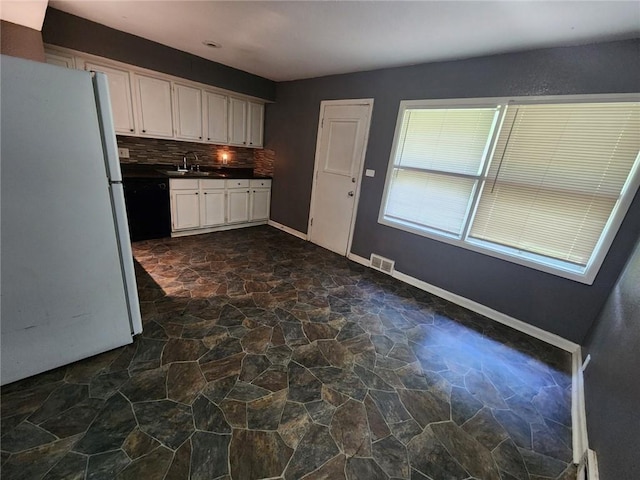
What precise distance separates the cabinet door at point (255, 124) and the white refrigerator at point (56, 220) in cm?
342

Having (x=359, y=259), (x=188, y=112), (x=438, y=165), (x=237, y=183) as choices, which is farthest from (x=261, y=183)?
(x=438, y=165)

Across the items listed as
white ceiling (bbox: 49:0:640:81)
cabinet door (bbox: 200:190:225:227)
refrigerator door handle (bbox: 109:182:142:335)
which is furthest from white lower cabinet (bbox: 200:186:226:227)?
refrigerator door handle (bbox: 109:182:142:335)

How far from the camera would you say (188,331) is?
213cm

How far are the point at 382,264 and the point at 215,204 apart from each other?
282 cm

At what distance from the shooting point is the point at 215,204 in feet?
14.1

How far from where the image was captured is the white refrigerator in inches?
51.3

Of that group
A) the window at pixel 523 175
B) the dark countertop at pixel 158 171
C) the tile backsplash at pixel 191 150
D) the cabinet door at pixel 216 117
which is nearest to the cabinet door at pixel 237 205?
the dark countertop at pixel 158 171

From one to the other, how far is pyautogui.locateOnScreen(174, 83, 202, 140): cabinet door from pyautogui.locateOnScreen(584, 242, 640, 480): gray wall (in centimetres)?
500

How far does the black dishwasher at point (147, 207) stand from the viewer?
11.4ft

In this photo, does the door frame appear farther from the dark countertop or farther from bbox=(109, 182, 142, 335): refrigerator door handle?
Result: bbox=(109, 182, 142, 335): refrigerator door handle

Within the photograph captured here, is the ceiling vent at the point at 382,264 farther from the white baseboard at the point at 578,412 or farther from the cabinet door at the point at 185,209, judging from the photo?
the cabinet door at the point at 185,209

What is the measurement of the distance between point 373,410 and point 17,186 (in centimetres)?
235

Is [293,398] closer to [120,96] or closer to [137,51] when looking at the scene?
[120,96]

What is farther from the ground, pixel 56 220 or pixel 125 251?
pixel 56 220
